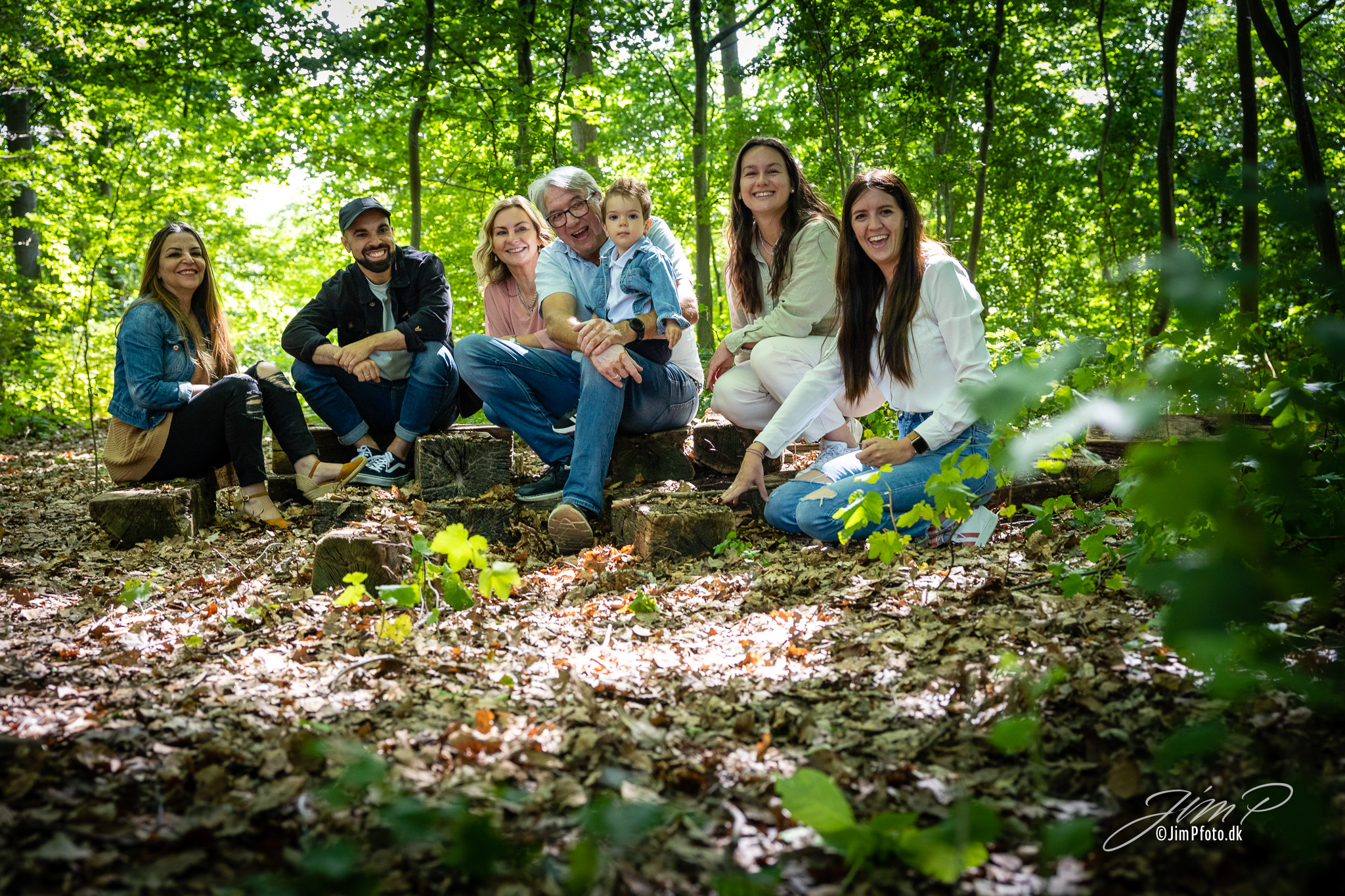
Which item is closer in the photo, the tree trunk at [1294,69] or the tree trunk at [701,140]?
the tree trunk at [1294,69]

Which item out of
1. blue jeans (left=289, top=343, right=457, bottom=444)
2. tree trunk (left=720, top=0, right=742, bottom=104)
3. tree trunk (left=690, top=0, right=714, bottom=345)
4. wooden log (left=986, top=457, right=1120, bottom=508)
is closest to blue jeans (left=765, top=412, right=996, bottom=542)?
wooden log (left=986, top=457, right=1120, bottom=508)

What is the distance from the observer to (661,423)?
12.7 feet

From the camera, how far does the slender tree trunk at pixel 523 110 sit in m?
7.18

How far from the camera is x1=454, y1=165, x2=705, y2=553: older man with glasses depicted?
3438 mm

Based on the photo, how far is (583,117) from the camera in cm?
769

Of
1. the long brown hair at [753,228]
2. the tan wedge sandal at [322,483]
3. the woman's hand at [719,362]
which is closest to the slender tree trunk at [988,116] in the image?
the long brown hair at [753,228]

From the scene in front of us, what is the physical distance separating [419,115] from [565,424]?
5222mm

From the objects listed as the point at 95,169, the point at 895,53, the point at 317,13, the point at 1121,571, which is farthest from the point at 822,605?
the point at 95,169

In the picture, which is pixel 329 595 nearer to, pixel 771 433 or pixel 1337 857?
pixel 771 433

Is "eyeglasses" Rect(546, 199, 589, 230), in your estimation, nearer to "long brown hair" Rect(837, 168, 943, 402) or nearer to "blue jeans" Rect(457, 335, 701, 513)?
"blue jeans" Rect(457, 335, 701, 513)

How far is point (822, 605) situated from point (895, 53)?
21.3 ft

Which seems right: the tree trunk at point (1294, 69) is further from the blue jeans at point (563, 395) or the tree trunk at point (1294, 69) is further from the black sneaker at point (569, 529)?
the black sneaker at point (569, 529)

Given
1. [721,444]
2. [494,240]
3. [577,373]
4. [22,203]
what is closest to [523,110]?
[494,240]

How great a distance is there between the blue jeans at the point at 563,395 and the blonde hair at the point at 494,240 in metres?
0.86
